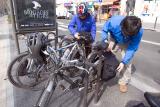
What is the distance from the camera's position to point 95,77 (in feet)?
12.2

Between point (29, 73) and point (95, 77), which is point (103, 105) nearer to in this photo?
point (95, 77)

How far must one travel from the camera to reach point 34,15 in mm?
6098

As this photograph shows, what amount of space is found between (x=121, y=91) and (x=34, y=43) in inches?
79.6

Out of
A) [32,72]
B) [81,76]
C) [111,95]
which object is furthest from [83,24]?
[111,95]

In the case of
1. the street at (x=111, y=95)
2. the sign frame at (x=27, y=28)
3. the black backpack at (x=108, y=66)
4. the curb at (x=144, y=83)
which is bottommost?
the curb at (x=144, y=83)

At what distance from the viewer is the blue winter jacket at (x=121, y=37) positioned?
11.5 feet

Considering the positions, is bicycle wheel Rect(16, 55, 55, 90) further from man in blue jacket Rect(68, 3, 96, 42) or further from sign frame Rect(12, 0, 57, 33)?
sign frame Rect(12, 0, 57, 33)

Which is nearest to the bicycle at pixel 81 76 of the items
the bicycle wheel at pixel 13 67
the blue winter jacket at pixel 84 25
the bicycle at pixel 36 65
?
the bicycle at pixel 36 65

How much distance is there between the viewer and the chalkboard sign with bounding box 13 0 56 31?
5.82 m

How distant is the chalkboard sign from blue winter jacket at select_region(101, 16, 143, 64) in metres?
2.88

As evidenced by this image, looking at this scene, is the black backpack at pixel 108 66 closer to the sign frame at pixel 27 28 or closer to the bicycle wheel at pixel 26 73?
the bicycle wheel at pixel 26 73

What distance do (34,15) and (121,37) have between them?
3.21 m

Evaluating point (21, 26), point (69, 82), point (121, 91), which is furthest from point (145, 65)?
point (21, 26)

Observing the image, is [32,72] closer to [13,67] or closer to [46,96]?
[13,67]
